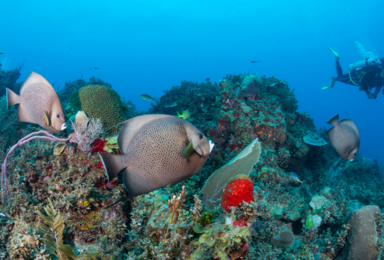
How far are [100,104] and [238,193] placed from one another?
3.70m

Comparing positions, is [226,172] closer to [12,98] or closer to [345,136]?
[345,136]

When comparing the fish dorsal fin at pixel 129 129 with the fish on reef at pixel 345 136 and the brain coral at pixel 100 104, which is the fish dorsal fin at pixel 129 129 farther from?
the fish on reef at pixel 345 136

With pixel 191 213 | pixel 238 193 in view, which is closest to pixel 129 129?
pixel 191 213

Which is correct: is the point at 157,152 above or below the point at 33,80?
below

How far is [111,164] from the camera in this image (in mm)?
1571

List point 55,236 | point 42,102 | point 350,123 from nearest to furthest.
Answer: point 55,236
point 42,102
point 350,123

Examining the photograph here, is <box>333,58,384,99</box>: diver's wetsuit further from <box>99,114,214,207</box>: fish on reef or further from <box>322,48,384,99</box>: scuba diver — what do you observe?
<box>99,114,214,207</box>: fish on reef

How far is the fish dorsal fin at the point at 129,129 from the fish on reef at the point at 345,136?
3841 mm

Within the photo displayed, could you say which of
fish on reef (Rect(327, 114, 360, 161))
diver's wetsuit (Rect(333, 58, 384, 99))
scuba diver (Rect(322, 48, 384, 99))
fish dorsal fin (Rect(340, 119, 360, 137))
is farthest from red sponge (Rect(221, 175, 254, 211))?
diver's wetsuit (Rect(333, 58, 384, 99))

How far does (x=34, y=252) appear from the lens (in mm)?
1922

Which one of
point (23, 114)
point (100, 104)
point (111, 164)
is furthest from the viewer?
point (100, 104)

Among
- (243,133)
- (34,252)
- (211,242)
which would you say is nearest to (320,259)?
(211,242)

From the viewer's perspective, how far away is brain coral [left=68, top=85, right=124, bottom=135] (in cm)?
411

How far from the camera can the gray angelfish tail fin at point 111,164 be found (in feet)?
4.97
